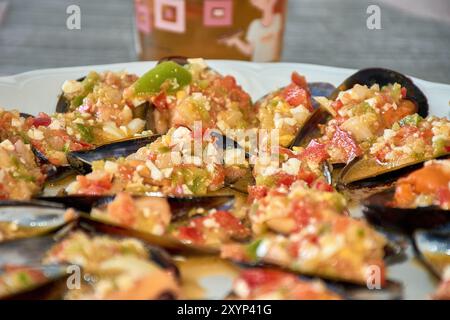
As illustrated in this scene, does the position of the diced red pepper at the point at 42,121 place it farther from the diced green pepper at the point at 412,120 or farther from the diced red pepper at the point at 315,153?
the diced green pepper at the point at 412,120

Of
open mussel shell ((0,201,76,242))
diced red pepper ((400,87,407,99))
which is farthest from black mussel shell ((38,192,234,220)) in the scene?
diced red pepper ((400,87,407,99))

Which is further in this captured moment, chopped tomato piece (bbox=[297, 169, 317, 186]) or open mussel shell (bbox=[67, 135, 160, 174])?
open mussel shell (bbox=[67, 135, 160, 174])

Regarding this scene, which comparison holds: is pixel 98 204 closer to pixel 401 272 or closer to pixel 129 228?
pixel 129 228

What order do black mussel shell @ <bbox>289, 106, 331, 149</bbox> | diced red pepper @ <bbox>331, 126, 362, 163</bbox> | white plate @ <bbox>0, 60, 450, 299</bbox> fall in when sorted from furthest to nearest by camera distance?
white plate @ <bbox>0, 60, 450, 299</bbox> → black mussel shell @ <bbox>289, 106, 331, 149</bbox> → diced red pepper @ <bbox>331, 126, 362, 163</bbox>

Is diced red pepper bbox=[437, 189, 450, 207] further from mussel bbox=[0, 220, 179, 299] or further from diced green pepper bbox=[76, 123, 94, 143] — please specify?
diced green pepper bbox=[76, 123, 94, 143]
